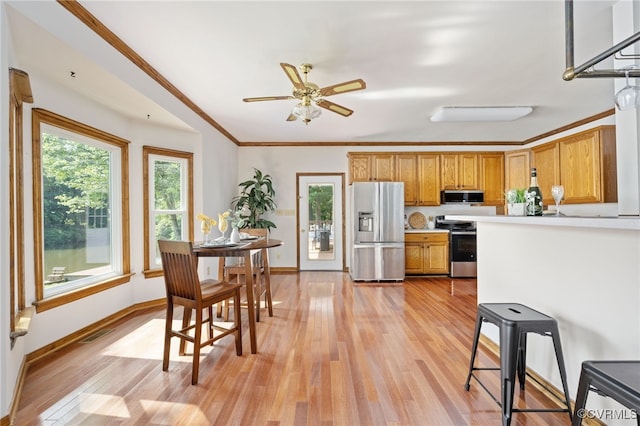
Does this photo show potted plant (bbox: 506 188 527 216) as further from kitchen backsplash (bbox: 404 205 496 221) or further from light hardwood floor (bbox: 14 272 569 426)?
kitchen backsplash (bbox: 404 205 496 221)

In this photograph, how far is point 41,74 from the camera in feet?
8.11

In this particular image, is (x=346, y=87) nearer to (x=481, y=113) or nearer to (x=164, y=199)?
(x=481, y=113)

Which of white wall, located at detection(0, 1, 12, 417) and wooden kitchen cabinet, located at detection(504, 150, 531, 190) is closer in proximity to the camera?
white wall, located at detection(0, 1, 12, 417)

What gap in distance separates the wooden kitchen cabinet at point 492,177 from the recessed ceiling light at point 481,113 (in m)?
1.73

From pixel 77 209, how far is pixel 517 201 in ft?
13.0

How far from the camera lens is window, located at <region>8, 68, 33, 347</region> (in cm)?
182

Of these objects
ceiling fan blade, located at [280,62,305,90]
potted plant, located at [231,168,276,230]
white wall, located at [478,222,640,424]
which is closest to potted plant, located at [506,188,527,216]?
white wall, located at [478,222,640,424]

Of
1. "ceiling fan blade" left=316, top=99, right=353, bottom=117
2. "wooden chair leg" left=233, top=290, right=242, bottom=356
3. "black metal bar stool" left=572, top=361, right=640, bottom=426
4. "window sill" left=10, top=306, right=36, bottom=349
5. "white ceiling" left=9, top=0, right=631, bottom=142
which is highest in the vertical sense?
"white ceiling" left=9, top=0, right=631, bottom=142

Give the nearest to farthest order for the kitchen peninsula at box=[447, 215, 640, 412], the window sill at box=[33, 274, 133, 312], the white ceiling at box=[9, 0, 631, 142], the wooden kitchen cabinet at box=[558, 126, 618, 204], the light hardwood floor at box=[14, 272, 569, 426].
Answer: the kitchen peninsula at box=[447, 215, 640, 412]
the light hardwood floor at box=[14, 272, 569, 426]
the white ceiling at box=[9, 0, 631, 142]
the window sill at box=[33, 274, 133, 312]
the wooden kitchen cabinet at box=[558, 126, 618, 204]

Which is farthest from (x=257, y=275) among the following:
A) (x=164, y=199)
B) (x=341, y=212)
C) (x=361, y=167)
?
(x=361, y=167)

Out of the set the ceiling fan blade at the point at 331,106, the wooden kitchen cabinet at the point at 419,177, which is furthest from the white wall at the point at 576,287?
the wooden kitchen cabinet at the point at 419,177

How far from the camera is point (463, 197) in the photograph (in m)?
5.67

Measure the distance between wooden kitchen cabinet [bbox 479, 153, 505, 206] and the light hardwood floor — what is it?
3.25m

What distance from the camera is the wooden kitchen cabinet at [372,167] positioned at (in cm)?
569
